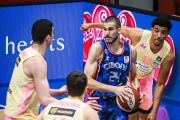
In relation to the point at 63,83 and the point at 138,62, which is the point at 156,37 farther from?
the point at 63,83

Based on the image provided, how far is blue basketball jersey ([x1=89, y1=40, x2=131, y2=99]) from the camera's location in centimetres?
556

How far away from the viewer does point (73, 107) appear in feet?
12.1

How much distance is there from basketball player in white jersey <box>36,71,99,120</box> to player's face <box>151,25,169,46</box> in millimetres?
2407

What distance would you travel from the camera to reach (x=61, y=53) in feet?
20.9

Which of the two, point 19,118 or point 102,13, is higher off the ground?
point 102,13

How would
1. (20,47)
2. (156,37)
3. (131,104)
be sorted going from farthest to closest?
(20,47) < (156,37) < (131,104)

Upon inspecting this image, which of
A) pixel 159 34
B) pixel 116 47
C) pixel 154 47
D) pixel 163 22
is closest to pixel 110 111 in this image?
pixel 116 47

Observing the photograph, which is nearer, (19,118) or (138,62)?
(19,118)

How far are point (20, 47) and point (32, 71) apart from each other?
83.3 inches

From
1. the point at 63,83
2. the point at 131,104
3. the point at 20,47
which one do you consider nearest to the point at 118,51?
the point at 131,104

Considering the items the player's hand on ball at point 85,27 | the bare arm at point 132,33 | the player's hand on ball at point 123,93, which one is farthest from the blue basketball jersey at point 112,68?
the player's hand on ball at point 85,27

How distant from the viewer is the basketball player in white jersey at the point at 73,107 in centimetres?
365

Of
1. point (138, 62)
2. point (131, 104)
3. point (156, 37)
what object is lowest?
point (131, 104)

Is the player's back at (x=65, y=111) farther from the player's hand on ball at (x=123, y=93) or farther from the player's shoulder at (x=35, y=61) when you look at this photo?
the player's hand on ball at (x=123, y=93)
